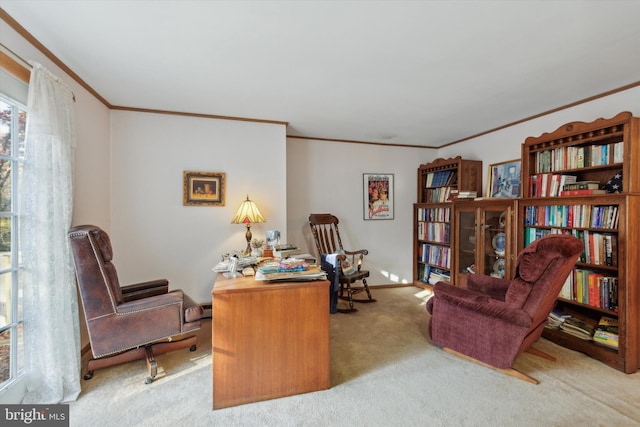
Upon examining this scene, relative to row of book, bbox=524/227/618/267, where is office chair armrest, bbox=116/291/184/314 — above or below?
below

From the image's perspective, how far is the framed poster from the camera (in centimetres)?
333

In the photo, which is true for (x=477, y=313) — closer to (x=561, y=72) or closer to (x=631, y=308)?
(x=631, y=308)

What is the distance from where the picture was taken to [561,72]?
2.16m

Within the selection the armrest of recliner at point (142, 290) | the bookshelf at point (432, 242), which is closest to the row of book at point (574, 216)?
the bookshelf at point (432, 242)

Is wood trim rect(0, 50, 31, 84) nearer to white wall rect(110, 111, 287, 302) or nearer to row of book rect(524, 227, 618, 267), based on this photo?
white wall rect(110, 111, 287, 302)

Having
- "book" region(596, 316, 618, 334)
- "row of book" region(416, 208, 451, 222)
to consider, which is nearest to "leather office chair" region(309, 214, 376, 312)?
"row of book" region(416, 208, 451, 222)

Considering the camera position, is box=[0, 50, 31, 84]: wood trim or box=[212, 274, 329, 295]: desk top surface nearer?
box=[0, 50, 31, 84]: wood trim

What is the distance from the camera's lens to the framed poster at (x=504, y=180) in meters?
3.33

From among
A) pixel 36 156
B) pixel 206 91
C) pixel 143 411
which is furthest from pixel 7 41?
pixel 143 411

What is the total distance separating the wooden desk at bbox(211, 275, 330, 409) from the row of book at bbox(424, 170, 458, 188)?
2984mm

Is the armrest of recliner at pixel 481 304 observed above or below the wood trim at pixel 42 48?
below

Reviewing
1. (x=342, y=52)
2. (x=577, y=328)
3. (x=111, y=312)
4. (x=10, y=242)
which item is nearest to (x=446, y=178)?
(x=577, y=328)

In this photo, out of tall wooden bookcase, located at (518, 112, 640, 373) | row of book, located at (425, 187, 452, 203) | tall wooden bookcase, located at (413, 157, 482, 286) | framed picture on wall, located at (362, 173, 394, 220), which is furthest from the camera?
framed picture on wall, located at (362, 173, 394, 220)

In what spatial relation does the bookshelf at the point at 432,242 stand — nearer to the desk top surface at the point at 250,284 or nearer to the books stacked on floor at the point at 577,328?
the books stacked on floor at the point at 577,328
